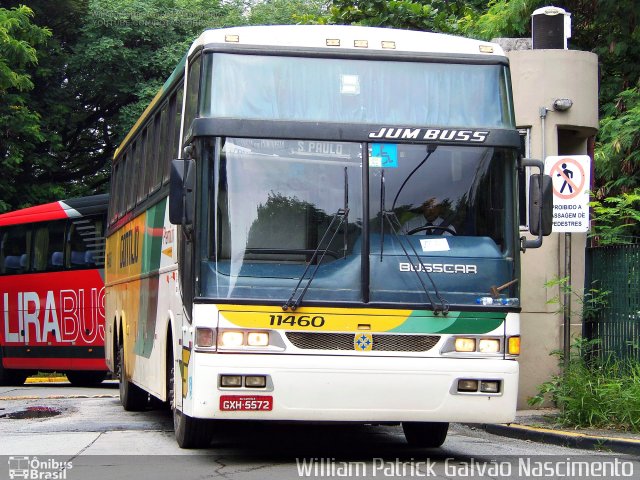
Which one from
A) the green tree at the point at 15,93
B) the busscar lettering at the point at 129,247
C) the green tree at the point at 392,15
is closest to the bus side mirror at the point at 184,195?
the busscar lettering at the point at 129,247

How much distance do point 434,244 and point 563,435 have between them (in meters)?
3.30

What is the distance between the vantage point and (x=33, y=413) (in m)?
15.4

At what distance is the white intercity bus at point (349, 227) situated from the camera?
9.18 metres

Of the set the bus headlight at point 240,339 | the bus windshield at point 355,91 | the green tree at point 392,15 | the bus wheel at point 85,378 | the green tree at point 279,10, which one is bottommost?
the bus wheel at point 85,378

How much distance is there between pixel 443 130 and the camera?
971 centimetres

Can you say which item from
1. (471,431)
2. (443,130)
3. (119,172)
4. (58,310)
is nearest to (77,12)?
(58,310)

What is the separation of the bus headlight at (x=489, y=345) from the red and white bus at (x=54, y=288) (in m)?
14.7

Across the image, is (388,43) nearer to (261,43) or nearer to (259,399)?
(261,43)

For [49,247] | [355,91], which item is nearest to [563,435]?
[355,91]

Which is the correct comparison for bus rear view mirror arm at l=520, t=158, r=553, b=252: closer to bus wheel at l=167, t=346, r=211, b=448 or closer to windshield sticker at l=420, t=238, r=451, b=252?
windshield sticker at l=420, t=238, r=451, b=252

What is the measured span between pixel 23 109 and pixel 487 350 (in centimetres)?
2327

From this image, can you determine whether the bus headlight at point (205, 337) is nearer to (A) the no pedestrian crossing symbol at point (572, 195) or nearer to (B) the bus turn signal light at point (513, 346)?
(B) the bus turn signal light at point (513, 346)

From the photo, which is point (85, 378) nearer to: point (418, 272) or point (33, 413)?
point (33, 413)

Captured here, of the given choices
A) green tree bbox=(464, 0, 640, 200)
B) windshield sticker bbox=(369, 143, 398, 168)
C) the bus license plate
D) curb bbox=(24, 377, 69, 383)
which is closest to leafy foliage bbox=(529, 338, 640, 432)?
windshield sticker bbox=(369, 143, 398, 168)
